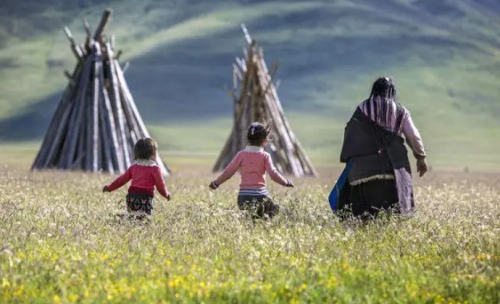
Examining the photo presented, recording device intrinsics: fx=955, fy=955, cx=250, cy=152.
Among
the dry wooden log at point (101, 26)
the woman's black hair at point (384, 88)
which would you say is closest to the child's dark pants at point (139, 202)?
the woman's black hair at point (384, 88)

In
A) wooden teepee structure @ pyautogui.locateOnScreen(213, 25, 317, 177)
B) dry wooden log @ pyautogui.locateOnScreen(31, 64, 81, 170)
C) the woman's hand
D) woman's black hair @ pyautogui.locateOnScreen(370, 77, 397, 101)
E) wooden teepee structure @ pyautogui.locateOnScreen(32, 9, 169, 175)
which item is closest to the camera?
woman's black hair @ pyautogui.locateOnScreen(370, 77, 397, 101)

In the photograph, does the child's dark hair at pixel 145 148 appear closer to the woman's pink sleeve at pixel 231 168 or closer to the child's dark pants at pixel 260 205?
the woman's pink sleeve at pixel 231 168

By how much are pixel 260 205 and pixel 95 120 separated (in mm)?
13668

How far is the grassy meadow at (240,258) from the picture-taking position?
5941 millimetres

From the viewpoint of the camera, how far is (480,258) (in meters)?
7.02

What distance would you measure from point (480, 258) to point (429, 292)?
1.09 meters

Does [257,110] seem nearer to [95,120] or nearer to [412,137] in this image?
[95,120]

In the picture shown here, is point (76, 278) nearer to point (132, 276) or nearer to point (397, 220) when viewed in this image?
point (132, 276)

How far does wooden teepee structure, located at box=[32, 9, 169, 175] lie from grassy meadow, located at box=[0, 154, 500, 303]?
12860 mm

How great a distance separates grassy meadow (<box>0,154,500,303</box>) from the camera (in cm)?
594

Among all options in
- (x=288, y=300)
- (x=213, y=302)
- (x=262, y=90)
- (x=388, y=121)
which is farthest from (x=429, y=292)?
(x=262, y=90)

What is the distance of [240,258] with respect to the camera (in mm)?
7027

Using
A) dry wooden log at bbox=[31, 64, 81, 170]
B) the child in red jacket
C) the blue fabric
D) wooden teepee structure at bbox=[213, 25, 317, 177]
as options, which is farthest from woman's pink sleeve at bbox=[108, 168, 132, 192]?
wooden teepee structure at bbox=[213, 25, 317, 177]

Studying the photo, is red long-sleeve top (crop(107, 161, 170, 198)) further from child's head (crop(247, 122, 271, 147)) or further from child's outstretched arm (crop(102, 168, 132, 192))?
child's head (crop(247, 122, 271, 147))
